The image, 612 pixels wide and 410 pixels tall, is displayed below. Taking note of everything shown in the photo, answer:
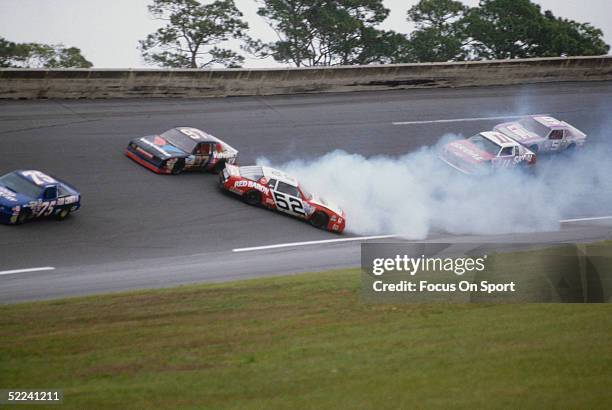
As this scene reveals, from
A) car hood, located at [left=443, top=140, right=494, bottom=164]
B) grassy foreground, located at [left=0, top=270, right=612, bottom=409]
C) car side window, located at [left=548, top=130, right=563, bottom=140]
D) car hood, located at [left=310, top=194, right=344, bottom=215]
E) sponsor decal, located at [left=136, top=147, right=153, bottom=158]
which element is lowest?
grassy foreground, located at [left=0, top=270, right=612, bottom=409]

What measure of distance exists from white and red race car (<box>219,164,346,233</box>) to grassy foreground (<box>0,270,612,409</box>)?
6.29m

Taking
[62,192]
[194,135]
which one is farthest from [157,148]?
[62,192]

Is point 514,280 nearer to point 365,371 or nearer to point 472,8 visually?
point 365,371

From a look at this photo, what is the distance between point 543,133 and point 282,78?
10225mm

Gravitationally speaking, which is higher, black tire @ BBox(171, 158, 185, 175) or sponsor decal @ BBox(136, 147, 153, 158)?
sponsor decal @ BBox(136, 147, 153, 158)

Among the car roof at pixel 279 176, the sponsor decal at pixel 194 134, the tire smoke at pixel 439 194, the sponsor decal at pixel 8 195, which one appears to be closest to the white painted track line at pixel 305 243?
the tire smoke at pixel 439 194

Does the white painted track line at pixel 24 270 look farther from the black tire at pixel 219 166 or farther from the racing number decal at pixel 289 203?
the black tire at pixel 219 166

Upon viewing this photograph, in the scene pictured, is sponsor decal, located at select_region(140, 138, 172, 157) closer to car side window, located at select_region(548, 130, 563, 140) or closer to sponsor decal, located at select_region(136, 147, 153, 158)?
sponsor decal, located at select_region(136, 147, 153, 158)

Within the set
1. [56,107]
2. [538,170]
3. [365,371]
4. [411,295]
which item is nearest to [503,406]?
[365,371]

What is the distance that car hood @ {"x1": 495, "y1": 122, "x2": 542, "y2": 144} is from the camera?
28206 mm

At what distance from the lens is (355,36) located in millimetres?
42781

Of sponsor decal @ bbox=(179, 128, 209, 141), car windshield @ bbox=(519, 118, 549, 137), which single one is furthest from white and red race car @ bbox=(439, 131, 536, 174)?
sponsor decal @ bbox=(179, 128, 209, 141)

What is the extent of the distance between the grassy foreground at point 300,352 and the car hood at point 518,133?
542 inches

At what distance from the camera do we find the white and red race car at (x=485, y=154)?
2595 cm
